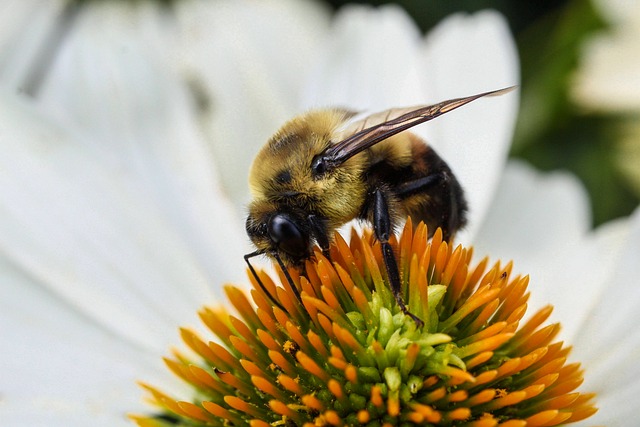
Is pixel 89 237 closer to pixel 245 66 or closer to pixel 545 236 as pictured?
pixel 245 66

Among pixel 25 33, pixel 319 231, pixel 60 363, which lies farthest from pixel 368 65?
pixel 25 33

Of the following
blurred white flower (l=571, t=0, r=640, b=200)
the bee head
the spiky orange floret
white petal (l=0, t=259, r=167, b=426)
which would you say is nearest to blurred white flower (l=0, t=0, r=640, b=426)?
white petal (l=0, t=259, r=167, b=426)

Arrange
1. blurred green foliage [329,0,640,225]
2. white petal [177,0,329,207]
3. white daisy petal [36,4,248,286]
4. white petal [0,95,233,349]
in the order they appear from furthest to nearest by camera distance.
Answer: blurred green foliage [329,0,640,225] → white petal [177,0,329,207] → white daisy petal [36,4,248,286] → white petal [0,95,233,349]

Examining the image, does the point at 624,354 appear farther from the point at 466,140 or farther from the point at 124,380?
the point at 124,380

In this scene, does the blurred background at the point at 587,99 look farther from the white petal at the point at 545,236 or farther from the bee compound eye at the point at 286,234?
the bee compound eye at the point at 286,234

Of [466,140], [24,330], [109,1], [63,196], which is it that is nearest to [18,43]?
[109,1]

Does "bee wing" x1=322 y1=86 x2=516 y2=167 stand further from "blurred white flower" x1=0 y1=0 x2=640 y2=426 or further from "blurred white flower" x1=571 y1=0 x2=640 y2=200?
"blurred white flower" x1=571 y1=0 x2=640 y2=200

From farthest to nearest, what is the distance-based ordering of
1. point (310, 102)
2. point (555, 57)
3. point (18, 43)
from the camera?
point (18, 43) < point (555, 57) < point (310, 102)
